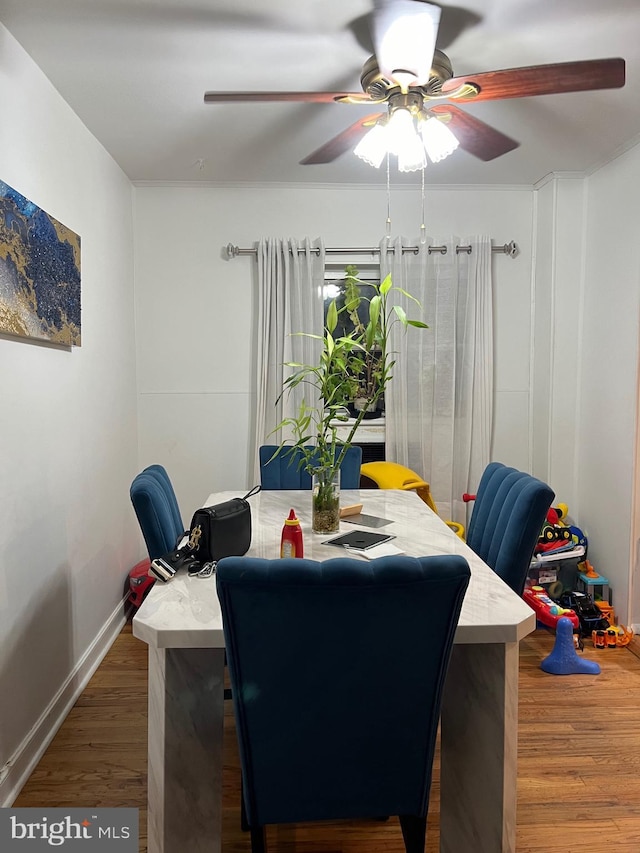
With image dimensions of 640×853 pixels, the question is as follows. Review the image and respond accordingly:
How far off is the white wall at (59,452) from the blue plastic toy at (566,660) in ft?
6.85

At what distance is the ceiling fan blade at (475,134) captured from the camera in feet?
6.98

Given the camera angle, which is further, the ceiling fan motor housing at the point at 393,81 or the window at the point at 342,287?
the window at the point at 342,287

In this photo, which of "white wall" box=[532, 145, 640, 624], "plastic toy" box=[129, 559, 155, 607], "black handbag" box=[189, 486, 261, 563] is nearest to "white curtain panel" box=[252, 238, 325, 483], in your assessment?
"plastic toy" box=[129, 559, 155, 607]

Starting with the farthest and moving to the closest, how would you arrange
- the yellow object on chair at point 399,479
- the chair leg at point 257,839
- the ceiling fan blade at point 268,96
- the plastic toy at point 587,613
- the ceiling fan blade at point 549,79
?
the yellow object on chair at point 399,479, the plastic toy at point 587,613, the ceiling fan blade at point 268,96, the ceiling fan blade at point 549,79, the chair leg at point 257,839

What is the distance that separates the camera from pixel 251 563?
1.11 m

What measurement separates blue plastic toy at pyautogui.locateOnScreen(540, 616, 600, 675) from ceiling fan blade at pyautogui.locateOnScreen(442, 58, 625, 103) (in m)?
2.17

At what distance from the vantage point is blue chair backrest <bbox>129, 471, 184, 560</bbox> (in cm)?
190

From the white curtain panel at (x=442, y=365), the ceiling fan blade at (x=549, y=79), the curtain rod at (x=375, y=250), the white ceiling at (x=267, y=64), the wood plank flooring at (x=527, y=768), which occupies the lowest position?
the wood plank flooring at (x=527, y=768)

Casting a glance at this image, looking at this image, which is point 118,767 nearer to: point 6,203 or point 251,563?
point 251,563

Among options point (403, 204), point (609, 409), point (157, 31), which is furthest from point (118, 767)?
point (403, 204)

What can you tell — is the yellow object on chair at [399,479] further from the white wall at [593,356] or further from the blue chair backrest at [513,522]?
the blue chair backrest at [513,522]

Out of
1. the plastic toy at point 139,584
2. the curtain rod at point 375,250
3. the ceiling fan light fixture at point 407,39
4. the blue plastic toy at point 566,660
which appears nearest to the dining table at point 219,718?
the blue plastic toy at point 566,660

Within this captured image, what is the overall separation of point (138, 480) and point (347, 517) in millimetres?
801

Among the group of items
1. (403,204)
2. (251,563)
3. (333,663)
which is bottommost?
(333,663)
